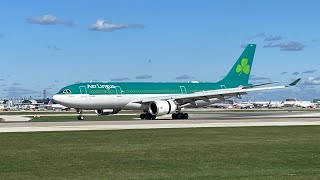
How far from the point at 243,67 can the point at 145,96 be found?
1470cm

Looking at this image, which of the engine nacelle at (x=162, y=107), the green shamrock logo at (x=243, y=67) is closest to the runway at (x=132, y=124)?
the engine nacelle at (x=162, y=107)

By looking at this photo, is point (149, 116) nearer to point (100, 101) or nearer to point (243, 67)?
point (100, 101)

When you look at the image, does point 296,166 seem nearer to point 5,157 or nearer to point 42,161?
point 42,161

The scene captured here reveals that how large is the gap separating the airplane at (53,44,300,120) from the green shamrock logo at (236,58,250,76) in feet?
9.96

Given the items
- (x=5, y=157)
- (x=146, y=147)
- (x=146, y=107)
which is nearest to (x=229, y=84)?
(x=146, y=107)

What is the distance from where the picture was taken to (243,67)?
67.4 meters

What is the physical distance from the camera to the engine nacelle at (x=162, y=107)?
180ft

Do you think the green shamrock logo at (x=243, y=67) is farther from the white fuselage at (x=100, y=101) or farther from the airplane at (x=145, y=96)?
the white fuselage at (x=100, y=101)

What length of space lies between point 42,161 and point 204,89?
4675 cm

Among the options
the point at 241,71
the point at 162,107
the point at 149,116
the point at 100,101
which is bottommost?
the point at 149,116

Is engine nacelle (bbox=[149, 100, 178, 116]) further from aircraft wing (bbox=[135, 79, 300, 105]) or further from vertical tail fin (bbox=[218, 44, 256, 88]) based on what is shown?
vertical tail fin (bbox=[218, 44, 256, 88])

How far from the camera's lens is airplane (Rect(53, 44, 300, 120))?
2190 inches

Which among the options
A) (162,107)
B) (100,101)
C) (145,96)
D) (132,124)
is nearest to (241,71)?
(145,96)

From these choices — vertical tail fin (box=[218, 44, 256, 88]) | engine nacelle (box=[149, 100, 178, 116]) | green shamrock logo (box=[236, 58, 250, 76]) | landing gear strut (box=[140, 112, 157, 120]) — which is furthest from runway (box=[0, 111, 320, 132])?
green shamrock logo (box=[236, 58, 250, 76])
